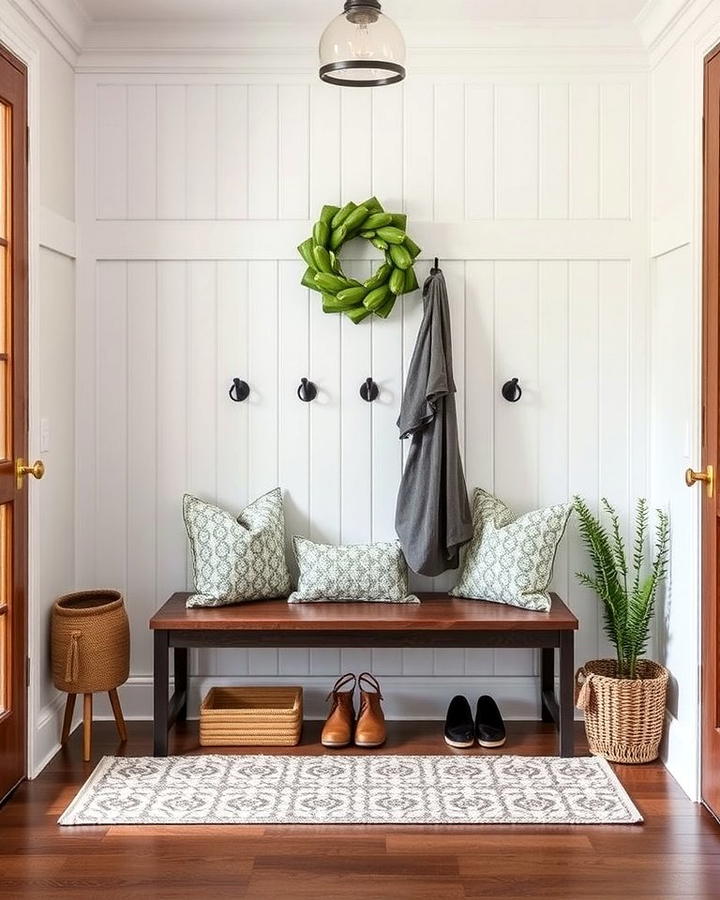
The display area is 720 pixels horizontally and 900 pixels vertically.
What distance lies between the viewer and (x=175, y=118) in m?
3.77

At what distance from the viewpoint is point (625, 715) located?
11.1 feet

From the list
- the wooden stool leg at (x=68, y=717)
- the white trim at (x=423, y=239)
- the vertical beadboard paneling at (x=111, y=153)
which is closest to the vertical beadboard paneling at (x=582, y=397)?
the white trim at (x=423, y=239)

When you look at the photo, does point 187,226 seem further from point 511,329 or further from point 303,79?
point 511,329

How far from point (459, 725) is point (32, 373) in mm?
1909

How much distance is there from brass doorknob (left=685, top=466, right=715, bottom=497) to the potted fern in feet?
1.56

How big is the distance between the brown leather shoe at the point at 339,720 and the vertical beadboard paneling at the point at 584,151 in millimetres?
1983

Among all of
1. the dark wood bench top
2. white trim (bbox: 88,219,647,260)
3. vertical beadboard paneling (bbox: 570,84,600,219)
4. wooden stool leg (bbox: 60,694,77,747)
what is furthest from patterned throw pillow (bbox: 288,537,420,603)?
vertical beadboard paneling (bbox: 570,84,600,219)

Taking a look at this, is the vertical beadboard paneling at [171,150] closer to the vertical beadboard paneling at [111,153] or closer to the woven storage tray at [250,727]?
the vertical beadboard paneling at [111,153]

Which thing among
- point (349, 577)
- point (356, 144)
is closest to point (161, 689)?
point (349, 577)

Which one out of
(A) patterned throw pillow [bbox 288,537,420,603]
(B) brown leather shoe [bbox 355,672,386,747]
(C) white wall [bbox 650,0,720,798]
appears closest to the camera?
(C) white wall [bbox 650,0,720,798]

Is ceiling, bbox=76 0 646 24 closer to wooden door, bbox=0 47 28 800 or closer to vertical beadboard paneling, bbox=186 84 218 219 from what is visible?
vertical beadboard paneling, bbox=186 84 218 219

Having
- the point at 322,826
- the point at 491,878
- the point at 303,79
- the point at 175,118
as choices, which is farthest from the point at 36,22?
the point at 491,878

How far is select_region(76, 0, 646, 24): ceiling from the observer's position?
349cm

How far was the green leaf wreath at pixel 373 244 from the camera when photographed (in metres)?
3.63
